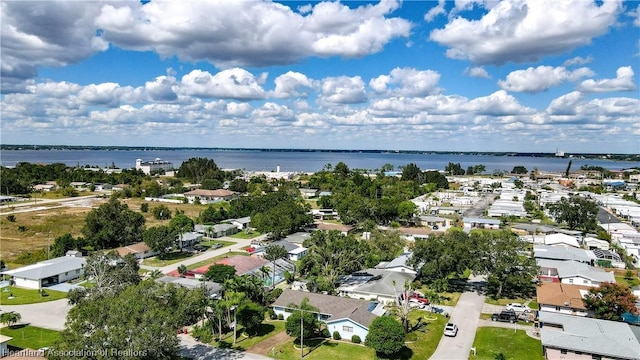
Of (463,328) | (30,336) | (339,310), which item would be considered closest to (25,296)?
(30,336)

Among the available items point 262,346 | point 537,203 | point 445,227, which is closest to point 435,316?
point 262,346

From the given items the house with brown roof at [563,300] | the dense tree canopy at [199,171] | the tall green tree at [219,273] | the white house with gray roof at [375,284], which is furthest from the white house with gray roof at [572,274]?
the dense tree canopy at [199,171]

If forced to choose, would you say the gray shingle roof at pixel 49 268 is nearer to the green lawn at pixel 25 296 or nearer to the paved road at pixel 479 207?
the green lawn at pixel 25 296

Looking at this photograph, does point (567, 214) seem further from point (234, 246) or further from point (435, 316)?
point (234, 246)

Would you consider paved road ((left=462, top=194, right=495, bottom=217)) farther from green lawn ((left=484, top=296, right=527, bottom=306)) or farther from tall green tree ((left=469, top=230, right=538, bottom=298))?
green lawn ((left=484, top=296, right=527, bottom=306))

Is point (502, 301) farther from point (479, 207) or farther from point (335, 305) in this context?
point (479, 207)

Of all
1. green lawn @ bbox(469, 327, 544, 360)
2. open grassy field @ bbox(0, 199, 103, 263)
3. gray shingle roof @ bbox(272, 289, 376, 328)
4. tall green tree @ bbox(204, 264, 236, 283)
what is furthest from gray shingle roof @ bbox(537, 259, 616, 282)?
open grassy field @ bbox(0, 199, 103, 263)

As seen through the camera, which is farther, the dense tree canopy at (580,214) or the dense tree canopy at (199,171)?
the dense tree canopy at (199,171)
